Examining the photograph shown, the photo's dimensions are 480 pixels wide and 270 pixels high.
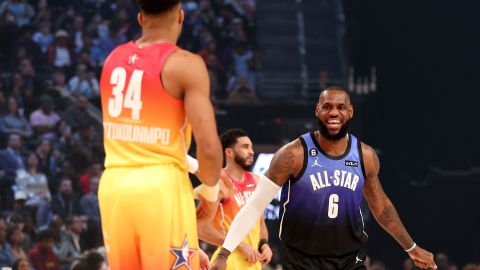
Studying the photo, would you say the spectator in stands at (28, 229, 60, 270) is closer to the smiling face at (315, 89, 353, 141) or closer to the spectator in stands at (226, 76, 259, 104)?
the spectator in stands at (226, 76, 259, 104)

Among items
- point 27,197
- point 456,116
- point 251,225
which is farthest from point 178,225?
point 456,116

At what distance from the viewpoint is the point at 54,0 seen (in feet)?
66.4

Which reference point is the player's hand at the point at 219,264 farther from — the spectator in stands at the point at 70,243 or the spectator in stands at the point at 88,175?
the spectator in stands at the point at 88,175

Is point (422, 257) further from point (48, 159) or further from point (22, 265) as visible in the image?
point (48, 159)

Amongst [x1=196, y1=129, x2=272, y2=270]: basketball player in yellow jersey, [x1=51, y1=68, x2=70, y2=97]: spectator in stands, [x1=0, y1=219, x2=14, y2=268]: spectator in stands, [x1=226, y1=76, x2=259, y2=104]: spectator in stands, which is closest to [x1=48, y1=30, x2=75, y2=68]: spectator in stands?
[x1=51, y1=68, x2=70, y2=97]: spectator in stands

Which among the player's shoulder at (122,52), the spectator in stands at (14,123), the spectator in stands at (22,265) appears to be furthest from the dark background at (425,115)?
the player's shoulder at (122,52)

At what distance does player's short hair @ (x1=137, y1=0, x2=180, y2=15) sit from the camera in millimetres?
5035

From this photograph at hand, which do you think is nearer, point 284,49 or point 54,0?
point 54,0

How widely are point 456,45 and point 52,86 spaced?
7826 millimetres

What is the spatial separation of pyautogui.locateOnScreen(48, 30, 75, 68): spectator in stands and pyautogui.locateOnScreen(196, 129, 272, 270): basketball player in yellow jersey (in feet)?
32.3

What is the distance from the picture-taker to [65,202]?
1530 centimetres

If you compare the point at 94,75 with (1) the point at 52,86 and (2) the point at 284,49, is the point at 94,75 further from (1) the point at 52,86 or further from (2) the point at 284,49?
(2) the point at 284,49

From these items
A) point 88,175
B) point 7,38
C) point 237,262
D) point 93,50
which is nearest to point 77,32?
point 93,50

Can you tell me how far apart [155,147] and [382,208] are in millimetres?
2565
